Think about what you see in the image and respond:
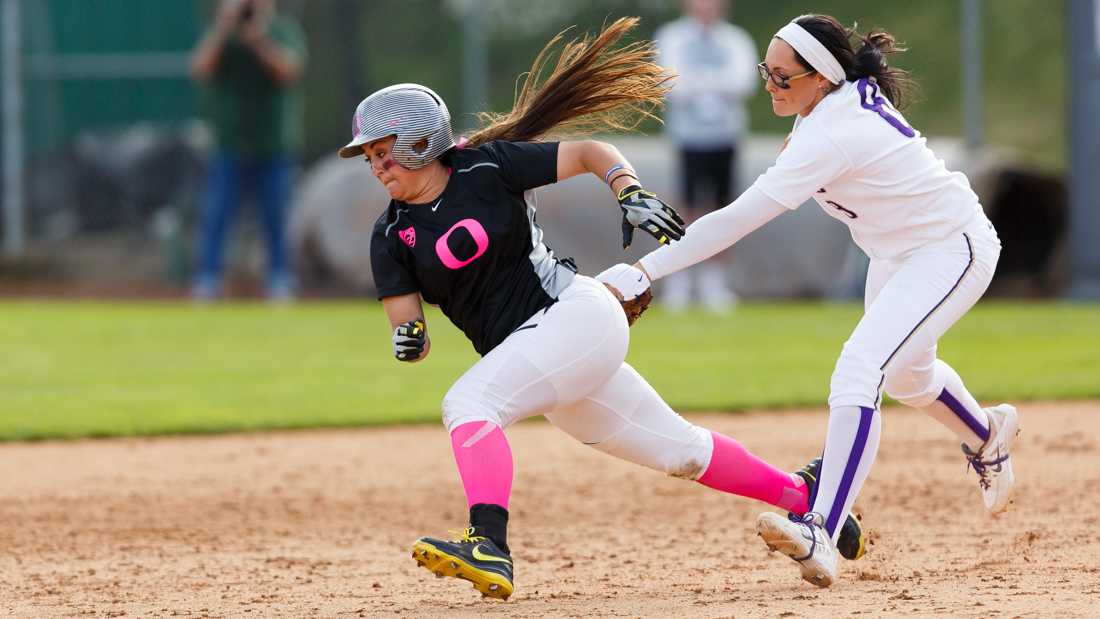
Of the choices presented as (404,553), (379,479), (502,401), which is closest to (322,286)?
(379,479)

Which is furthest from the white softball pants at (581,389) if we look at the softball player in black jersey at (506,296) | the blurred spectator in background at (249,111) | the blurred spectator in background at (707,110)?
the blurred spectator in background at (249,111)

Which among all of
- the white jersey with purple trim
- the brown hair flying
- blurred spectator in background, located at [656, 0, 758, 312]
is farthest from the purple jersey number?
blurred spectator in background, located at [656, 0, 758, 312]

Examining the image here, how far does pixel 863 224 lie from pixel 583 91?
0.99m

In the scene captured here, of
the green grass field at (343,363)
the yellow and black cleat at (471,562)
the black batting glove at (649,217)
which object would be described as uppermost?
the black batting glove at (649,217)

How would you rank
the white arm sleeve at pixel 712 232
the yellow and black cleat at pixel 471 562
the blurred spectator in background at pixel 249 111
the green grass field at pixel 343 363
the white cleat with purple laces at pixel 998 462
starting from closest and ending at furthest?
the yellow and black cleat at pixel 471 562 → the white arm sleeve at pixel 712 232 → the white cleat with purple laces at pixel 998 462 → the green grass field at pixel 343 363 → the blurred spectator in background at pixel 249 111

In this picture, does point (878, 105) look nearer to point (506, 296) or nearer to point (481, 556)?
point (506, 296)

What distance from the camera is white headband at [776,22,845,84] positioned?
4.88 meters

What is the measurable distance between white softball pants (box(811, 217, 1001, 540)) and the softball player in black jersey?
0.40 m

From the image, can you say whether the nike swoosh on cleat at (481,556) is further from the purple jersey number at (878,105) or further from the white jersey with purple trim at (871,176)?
the purple jersey number at (878,105)

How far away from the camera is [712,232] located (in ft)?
15.5

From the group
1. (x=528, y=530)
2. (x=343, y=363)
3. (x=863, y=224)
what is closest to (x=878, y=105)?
(x=863, y=224)

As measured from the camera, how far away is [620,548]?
5594 mm

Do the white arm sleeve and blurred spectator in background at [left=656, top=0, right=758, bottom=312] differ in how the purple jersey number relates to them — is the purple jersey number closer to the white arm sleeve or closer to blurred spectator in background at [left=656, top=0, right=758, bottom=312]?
the white arm sleeve

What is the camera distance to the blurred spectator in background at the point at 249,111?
13.7 metres
